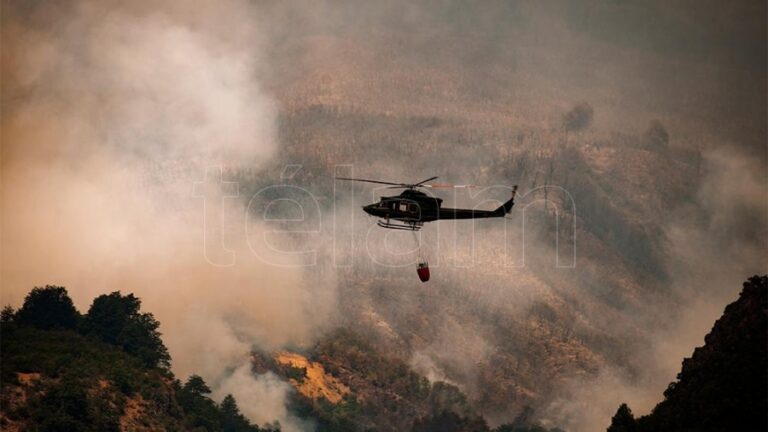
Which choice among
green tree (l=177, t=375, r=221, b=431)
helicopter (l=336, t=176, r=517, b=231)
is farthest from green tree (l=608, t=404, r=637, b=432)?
green tree (l=177, t=375, r=221, b=431)

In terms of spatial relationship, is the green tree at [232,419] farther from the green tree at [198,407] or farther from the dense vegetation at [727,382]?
the dense vegetation at [727,382]

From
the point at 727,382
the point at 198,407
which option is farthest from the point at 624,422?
the point at 198,407

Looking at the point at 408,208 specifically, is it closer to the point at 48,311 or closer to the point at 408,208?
the point at 408,208

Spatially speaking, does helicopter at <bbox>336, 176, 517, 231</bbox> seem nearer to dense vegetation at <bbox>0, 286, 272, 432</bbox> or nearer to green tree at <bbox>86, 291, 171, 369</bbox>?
dense vegetation at <bbox>0, 286, 272, 432</bbox>

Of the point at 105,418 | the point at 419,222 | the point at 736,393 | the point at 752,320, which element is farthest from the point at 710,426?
the point at 105,418

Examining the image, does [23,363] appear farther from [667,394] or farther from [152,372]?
[667,394]

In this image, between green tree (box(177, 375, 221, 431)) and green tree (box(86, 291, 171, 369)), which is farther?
green tree (box(86, 291, 171, 369))

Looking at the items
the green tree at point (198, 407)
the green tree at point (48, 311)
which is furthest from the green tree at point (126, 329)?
the green tree at point (198, 407)
